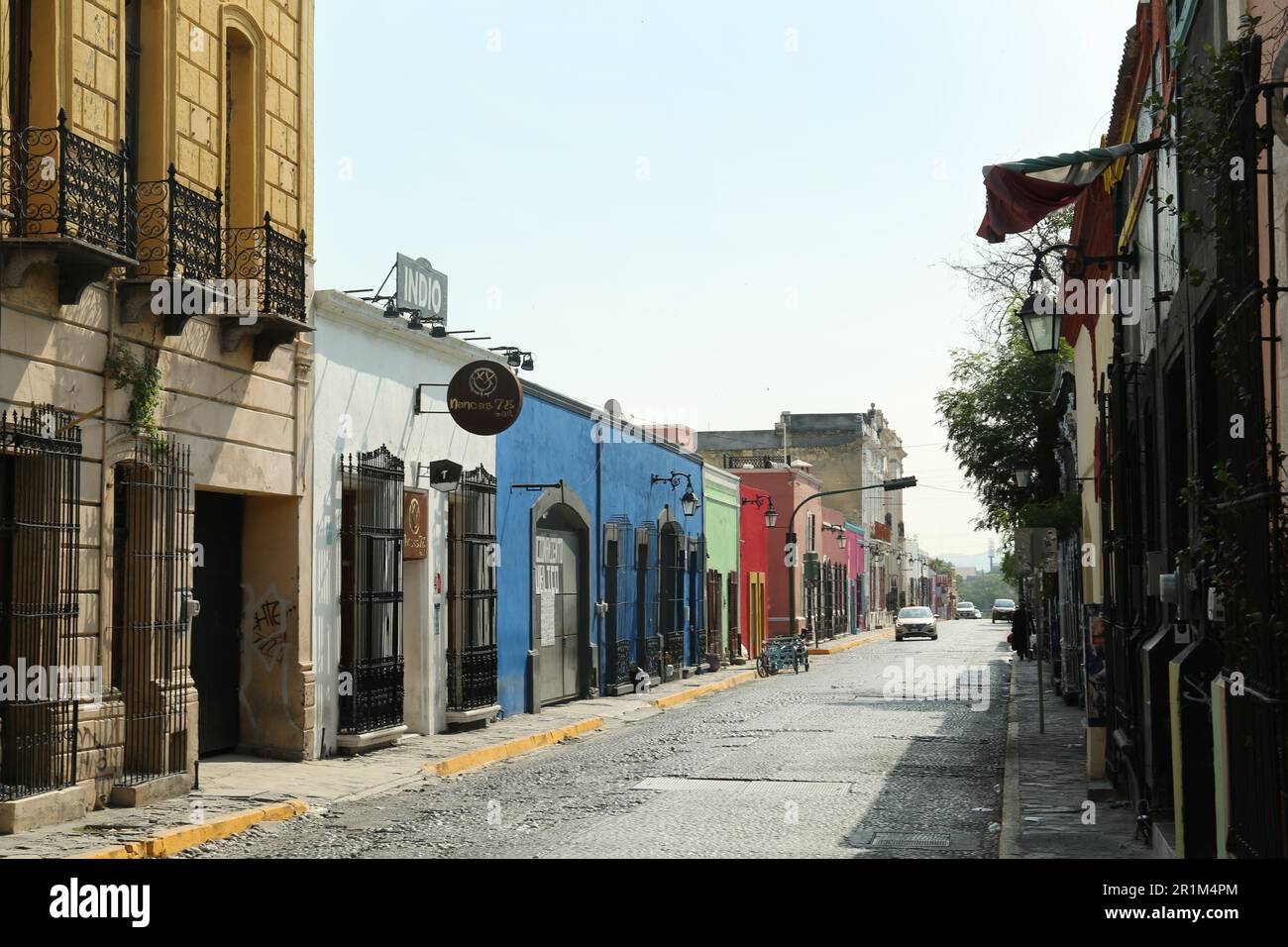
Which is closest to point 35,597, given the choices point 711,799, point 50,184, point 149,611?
point 149,611

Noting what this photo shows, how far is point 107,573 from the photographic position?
39.8 feet

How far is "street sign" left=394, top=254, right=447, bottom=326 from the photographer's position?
17.7 metres

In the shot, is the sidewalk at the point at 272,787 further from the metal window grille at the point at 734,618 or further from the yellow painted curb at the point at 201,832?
the metal window grille at the point at 734,618

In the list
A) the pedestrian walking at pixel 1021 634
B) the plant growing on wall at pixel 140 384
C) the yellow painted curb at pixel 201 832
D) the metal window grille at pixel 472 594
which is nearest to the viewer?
the yellow painted curb at pixel 201 832

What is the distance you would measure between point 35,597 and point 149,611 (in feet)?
5.70

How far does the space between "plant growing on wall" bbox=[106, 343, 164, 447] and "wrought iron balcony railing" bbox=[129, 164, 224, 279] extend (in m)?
0.75

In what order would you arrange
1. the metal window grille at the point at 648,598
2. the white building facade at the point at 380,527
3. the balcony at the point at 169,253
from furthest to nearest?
the metal window grille at the point at 648,598 → the white building facade at the point at 380,527 → the balcony at the point at 169,253

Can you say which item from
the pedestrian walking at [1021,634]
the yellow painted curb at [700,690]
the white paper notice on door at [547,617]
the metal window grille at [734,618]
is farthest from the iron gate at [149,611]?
the metal window grille at [734,618]

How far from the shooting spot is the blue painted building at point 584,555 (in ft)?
73.0

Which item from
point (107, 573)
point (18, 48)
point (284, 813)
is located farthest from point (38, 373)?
point (284, 813)

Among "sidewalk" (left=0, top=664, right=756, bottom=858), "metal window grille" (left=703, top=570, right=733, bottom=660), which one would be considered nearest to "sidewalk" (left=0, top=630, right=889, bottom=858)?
"sidewalk" (left=0, top=664, right=756, bottom=858)

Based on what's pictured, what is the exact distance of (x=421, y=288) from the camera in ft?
59.7

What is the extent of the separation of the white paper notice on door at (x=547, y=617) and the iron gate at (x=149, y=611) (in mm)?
10954

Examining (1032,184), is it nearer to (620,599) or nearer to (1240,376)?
(1240,376)
